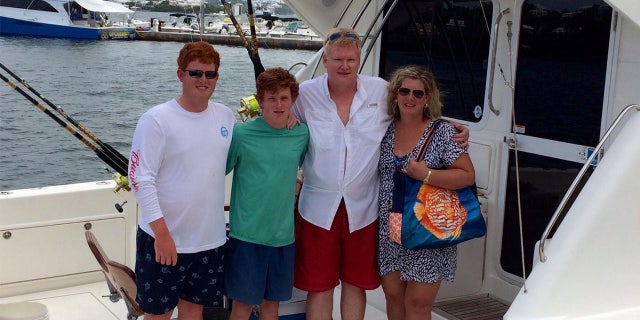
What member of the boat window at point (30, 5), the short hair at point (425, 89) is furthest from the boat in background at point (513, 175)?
the boat window at point (30, 5)

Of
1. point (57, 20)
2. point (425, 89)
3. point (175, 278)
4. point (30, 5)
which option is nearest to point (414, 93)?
point (425, 89)

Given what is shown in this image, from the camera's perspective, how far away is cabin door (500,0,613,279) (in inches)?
147

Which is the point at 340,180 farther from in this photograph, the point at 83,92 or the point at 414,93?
the point at 83,92

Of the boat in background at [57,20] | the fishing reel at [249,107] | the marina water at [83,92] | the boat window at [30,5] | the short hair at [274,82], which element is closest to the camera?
the short hair at [274,82]

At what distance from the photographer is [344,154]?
10.8 ft

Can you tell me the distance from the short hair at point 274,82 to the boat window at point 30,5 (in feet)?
168

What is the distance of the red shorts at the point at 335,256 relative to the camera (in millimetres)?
3400

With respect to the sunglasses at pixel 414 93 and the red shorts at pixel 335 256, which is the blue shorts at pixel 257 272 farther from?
the sunglasses at pixel 414 93

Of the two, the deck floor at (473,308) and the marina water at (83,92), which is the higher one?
the deck floor at (473,308)

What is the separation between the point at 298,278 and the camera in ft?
11.4

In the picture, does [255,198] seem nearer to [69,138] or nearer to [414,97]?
[414,97]

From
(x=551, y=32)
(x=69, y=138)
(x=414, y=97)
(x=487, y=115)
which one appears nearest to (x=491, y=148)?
(x=487, y=115)

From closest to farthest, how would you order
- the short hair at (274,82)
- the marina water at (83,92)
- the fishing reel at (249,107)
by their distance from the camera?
the short hair at (274,82) → the fishing reel at (249,107) → the marina water at (83,92)

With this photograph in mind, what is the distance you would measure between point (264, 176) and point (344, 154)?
335 mm
